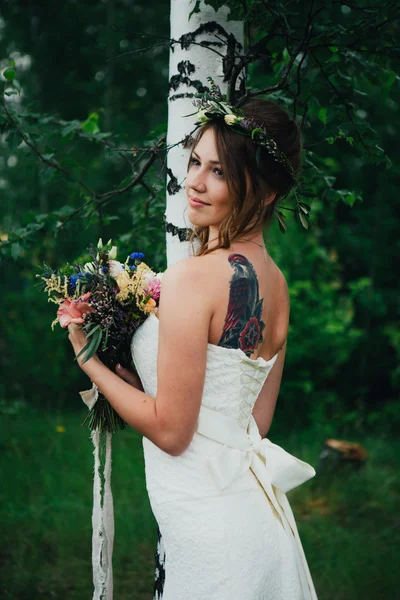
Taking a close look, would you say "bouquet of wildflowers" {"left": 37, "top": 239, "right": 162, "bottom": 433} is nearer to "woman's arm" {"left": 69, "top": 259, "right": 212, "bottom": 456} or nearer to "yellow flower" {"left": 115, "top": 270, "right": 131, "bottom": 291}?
"yellow flower" {"left": 115, "top": 270, "right": 131, "bottom": 291}

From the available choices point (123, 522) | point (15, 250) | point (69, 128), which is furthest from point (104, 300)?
point (123, 522)

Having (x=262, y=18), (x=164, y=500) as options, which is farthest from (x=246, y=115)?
(x=164, y=500)

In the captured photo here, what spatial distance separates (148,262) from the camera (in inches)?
152

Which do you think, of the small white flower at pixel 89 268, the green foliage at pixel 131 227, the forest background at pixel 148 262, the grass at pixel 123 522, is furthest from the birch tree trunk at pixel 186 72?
the green foliage at pixel 131 227

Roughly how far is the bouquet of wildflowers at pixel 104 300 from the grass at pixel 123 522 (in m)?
2.32

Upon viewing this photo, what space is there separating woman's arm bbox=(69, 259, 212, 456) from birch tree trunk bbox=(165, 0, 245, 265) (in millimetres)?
649

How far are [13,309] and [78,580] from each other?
556cm

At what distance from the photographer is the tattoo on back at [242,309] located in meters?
1.87

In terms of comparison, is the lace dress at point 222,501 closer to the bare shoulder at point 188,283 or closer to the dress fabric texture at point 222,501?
the dress fabric texture at point 222,501

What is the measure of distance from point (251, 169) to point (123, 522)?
3.24 m

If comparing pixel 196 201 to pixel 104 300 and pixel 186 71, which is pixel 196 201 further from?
pixel 186 71

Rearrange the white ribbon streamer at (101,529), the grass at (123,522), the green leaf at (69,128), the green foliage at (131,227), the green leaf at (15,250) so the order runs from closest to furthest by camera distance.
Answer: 1. the white ribbon streamer at (101,529)
2. the green leaf at (15,250)
3. the green leaf at (69,128)
4. the grass at (123,522)
5. the green foliage at (131,227)

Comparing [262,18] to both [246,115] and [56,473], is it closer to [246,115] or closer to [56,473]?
[246,115]

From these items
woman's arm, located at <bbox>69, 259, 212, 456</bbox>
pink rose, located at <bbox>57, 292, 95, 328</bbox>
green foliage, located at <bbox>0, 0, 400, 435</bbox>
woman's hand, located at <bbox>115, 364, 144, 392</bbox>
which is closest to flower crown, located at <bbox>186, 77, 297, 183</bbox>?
woman's arm, located at <bbox>69, 259, 212, 456</bbox>
